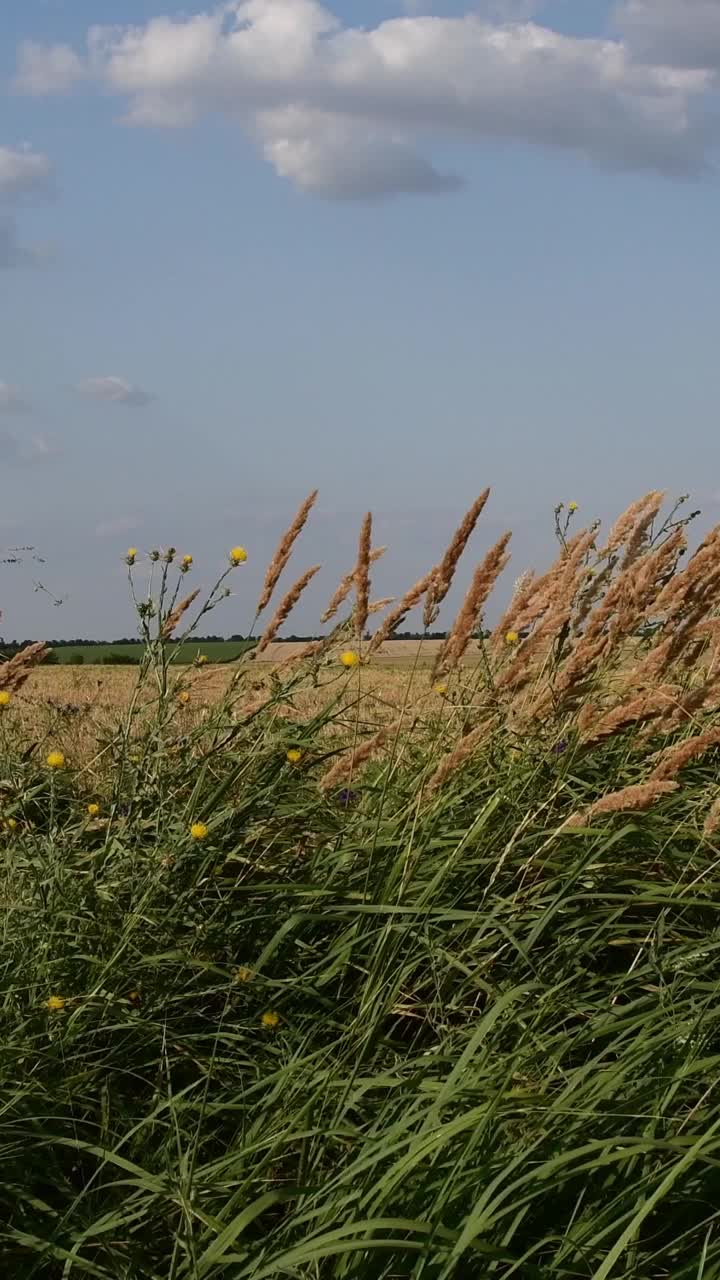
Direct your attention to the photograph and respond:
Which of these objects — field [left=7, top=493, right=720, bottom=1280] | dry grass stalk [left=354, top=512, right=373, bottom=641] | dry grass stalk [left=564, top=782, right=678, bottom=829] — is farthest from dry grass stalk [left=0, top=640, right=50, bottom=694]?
dry grass stalk [left=564, top=782, right=678, bottom=829]

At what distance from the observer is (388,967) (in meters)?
2.59

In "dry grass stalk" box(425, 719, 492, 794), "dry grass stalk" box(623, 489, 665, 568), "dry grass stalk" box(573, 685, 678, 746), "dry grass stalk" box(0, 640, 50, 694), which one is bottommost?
"dry grass stalk" box(425, 719, 492, 794)

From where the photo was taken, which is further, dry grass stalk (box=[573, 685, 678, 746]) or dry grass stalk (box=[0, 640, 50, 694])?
dry grass stalk (box=[0, 640, 50, 694])

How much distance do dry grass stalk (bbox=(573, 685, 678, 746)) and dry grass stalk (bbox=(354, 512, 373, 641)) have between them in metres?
0.67

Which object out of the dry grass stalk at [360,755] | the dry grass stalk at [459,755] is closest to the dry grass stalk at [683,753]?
the dry grass stalk at [459,755]

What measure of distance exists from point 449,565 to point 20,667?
1256 mm

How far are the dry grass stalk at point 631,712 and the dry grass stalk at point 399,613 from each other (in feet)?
1.78

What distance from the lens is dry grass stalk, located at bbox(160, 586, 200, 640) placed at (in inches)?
135

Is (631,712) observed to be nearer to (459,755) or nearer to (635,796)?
(635,796)

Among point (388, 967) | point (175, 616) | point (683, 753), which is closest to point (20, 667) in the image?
point (175, 616)

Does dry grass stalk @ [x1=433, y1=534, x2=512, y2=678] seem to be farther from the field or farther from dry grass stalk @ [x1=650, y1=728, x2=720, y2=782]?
dry grass stalk @ [x1=650, y1=728, x2=720, y2=782]

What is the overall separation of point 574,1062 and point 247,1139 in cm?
72

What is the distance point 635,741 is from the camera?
11.5 ft

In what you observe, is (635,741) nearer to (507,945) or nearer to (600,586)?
(600,586)
